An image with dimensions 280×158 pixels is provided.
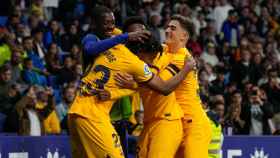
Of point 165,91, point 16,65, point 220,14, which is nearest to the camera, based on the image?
point 165,91

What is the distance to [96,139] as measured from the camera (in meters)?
9.84

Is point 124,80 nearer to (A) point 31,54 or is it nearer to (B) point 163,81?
(B) point 163,81

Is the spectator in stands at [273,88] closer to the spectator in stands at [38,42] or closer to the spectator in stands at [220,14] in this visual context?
the spectator in stands at [220,14]

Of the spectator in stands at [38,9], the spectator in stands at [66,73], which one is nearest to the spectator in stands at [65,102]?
the spectator in stands at [66,73]

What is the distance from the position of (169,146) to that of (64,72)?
8.51 meters

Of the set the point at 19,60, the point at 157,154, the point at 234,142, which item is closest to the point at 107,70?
the point at 157,154

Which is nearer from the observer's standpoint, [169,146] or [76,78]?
[169,146]

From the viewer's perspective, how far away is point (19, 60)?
58.9 feet

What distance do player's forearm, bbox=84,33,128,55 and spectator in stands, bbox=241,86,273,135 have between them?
8145 mm

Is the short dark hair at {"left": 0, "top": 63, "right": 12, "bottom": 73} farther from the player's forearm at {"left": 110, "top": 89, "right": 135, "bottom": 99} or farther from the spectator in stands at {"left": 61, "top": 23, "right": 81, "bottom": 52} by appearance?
the player's forearm at {"left": 110, "top": 89, "right": 135, "bottom": 99}

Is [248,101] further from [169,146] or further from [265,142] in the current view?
[169,146]

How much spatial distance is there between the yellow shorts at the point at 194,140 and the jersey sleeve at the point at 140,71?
1.18m

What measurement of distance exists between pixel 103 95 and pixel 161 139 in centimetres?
114

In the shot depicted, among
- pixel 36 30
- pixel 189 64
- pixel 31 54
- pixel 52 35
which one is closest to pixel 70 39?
pixel 52 35
